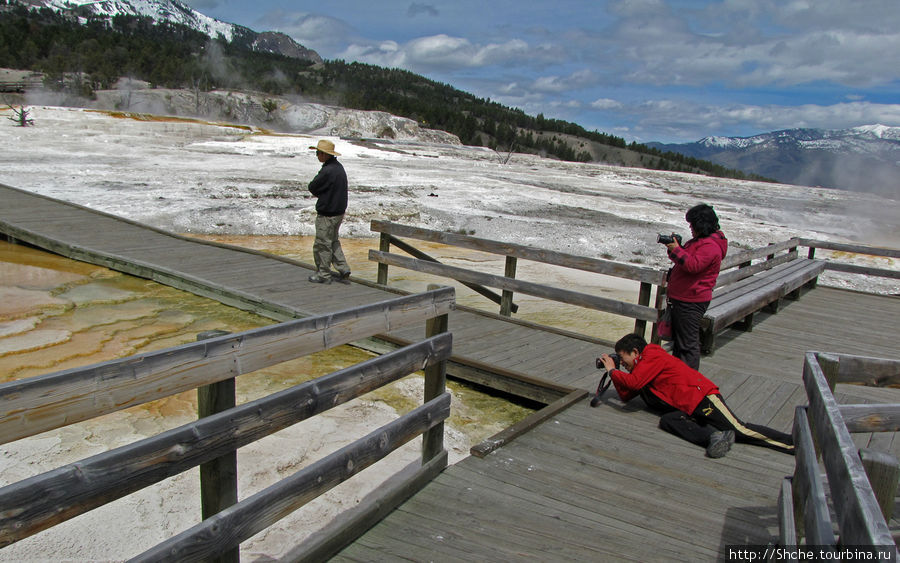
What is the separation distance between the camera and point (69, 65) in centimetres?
8406

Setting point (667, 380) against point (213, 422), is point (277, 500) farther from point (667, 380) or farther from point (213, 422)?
point (667, 380)

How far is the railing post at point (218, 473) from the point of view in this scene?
8.00ft

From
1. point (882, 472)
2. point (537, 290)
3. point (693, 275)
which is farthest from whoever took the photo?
point (537, 290)

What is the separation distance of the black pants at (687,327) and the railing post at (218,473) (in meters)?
4.04

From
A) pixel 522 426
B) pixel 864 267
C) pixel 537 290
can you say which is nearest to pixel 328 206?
pixel 537 290

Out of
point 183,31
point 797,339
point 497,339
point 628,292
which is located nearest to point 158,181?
point 628,292

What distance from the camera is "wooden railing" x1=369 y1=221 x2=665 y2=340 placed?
21.8 ft

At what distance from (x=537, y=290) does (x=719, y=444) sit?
341cm

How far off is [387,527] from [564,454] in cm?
138

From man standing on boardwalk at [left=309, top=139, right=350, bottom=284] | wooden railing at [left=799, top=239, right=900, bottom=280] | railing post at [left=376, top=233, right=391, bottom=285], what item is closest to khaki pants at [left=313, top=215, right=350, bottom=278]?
man standing on boardwalk at [left=309, top=139, right=350, bottom=284]

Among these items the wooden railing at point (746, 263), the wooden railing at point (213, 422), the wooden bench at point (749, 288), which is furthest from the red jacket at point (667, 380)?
the wooden railing at point (746, 263)

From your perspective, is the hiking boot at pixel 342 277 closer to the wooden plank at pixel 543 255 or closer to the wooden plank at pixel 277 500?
the wooden plank at pixel 543 255

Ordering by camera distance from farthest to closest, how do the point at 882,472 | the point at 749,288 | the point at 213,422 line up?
the point at 749,288
the point at 213,422
the point at 882,472

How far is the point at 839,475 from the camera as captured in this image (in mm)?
1797
